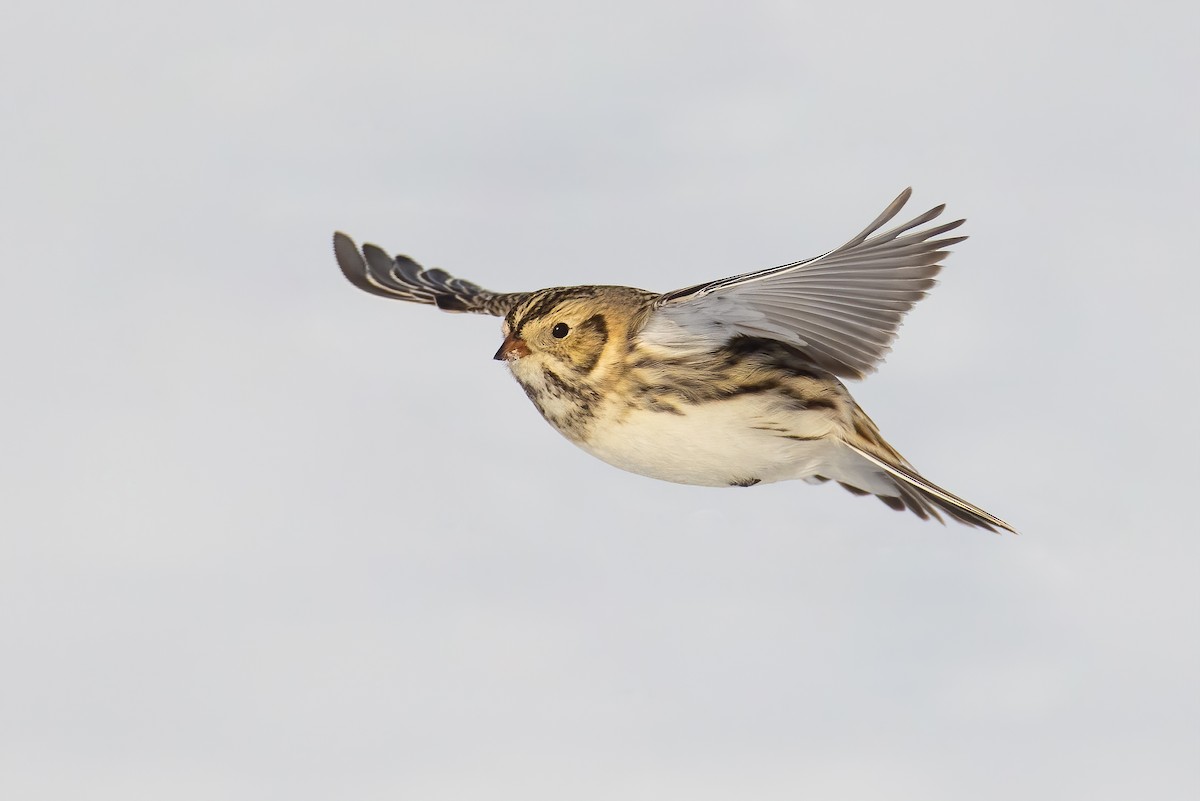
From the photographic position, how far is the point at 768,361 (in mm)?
7672

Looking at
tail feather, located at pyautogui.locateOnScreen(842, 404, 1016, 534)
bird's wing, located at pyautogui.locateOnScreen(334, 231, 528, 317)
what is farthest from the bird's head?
tail feather, located at pyautogui.locateOnScreen(842, 404, 1016, 534)

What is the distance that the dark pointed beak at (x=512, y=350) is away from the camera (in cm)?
759

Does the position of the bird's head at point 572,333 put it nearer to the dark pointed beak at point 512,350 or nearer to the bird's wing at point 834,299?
the dark pointed beak at point 512,350

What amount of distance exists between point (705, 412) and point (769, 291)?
0.66 m

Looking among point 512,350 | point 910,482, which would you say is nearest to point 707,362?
point 512,350

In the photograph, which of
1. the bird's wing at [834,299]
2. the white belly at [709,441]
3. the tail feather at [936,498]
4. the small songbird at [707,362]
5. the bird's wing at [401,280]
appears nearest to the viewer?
the bird's wing at [834,299]

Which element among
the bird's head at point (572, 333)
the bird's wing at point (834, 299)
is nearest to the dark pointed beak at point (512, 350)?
the bird's head at point (572, 333)

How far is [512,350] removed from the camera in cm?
760

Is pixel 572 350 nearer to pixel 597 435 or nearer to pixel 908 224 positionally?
pixel 597 435

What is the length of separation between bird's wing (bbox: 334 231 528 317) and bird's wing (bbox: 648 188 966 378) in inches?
59.5

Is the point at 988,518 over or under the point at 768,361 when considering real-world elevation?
under

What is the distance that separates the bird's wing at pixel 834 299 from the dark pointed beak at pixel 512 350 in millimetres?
606

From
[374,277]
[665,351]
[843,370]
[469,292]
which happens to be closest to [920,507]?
[843,370]

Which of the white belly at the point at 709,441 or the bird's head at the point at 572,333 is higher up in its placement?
the bird's head at the point at 572,333
